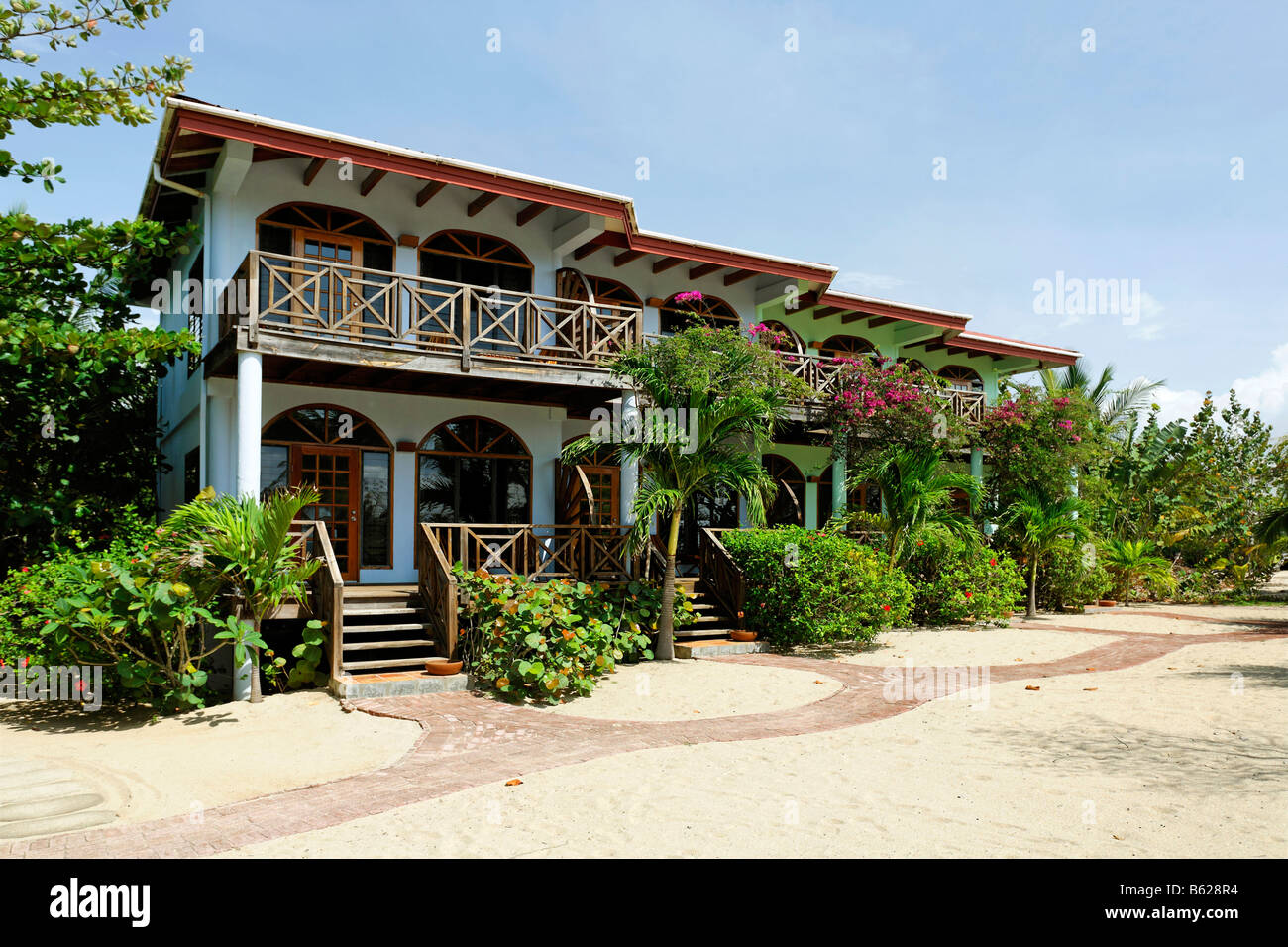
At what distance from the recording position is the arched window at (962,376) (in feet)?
71.7

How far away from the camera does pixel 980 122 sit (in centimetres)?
1188

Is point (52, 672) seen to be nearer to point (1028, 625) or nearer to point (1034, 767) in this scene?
point (1034, 767)

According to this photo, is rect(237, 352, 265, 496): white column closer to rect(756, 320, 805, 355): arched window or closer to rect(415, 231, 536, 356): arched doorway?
rect(415, 231, 536, 356): arched doorway

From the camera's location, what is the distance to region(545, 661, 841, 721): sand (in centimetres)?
853

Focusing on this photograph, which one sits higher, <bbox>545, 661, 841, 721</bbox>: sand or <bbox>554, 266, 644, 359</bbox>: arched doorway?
<bbox>554, 266, 644, 359</bbox>: arched doorway

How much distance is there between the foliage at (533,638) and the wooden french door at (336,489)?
3.24 meters

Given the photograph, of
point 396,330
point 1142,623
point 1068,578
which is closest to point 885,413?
point 1068,578

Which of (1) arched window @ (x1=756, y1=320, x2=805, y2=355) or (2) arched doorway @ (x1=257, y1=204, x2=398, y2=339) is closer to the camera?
(2) arched doorway @ (x1=257, y1=204, x2=398, y2=339)

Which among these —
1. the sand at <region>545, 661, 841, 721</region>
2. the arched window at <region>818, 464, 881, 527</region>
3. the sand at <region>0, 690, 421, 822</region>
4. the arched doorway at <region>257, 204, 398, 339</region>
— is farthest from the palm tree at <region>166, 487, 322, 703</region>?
the arched window at <region>818, 464, 881, 527</region>

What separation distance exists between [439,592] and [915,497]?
309 inches

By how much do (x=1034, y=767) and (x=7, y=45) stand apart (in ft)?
36.3

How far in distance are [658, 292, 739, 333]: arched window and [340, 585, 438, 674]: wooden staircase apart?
25.5 feet

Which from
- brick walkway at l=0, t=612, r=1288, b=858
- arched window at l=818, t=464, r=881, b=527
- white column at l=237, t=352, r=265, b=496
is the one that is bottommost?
brick walkway at l=0, t=612, r=1288, b=858

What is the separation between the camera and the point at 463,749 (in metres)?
6.95
